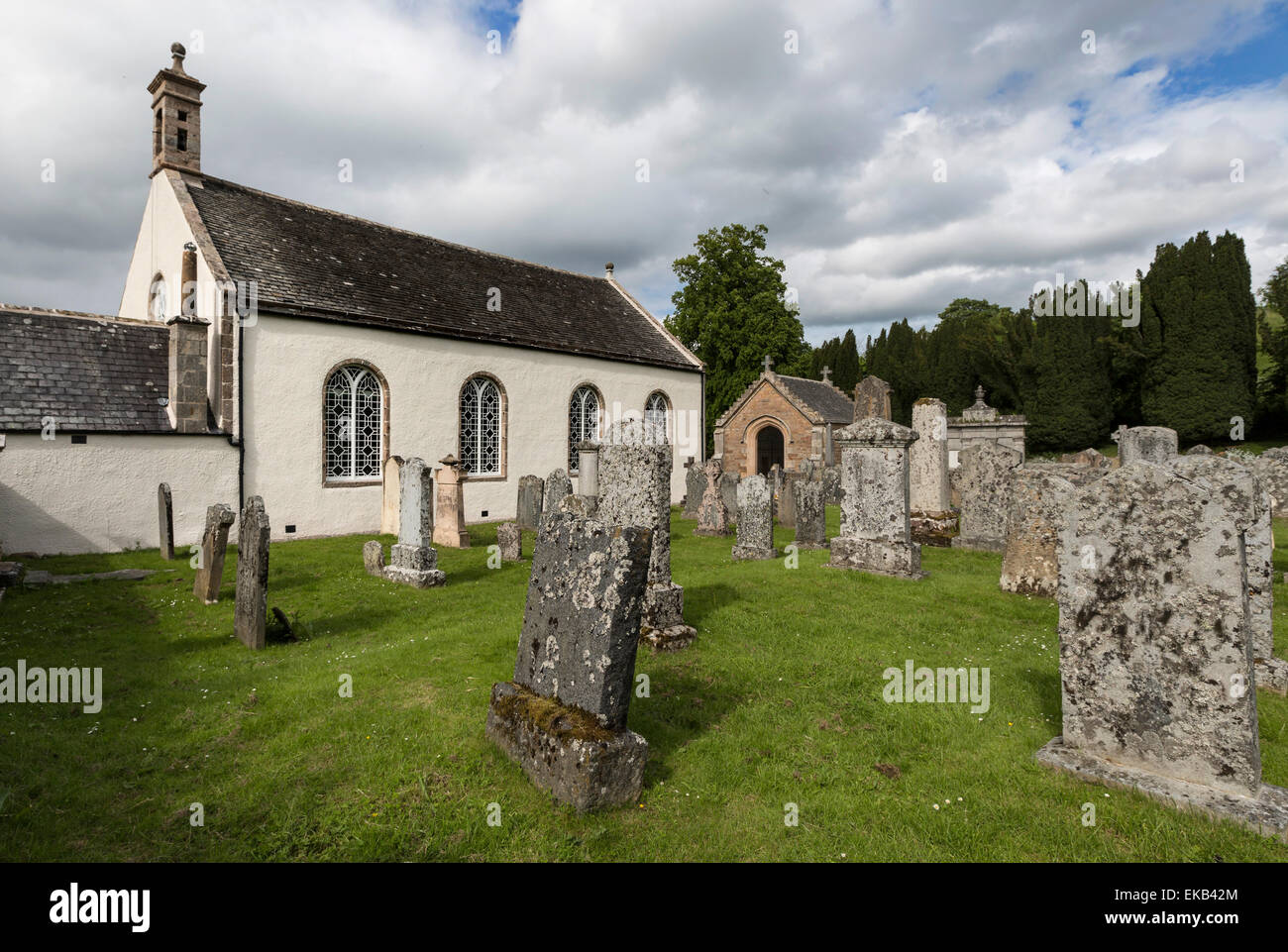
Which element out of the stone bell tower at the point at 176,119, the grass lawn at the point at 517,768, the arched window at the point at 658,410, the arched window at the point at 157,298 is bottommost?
the grass lawn at the point at 517,768

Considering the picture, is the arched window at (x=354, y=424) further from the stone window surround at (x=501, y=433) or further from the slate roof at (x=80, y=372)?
the slate roof at (x=80, y=372)

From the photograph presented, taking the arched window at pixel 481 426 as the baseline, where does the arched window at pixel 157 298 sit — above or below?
above

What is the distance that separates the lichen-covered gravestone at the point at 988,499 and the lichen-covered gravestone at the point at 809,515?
7.87ft

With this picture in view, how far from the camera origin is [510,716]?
4004 mm

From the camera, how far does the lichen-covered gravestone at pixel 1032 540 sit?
25.7 ft

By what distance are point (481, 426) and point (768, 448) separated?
603 inches

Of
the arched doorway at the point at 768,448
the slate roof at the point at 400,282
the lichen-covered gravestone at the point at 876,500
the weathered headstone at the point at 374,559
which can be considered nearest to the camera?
the lichen-covered gravestone at the point at 876,500

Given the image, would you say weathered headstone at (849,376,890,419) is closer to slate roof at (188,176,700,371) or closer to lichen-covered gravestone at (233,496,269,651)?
slate roof at (188,176,700,371)

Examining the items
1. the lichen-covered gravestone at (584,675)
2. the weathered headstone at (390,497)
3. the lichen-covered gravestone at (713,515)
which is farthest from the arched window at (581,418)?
the lichen-covered gravestone at (584,675)

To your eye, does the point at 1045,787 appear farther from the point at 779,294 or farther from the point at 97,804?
the point at 779,294

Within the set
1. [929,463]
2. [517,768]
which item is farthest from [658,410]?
[517,768]

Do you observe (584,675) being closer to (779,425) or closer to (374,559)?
(374,559)

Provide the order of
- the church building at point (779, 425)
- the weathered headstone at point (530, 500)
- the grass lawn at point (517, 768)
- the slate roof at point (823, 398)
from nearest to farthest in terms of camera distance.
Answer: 1. the grass lawn at point (517, 768)
2. the weathered headstone at point (530, 500)
3. the church building at point (779, 425)
4. the slate roof at point (823, 398)
